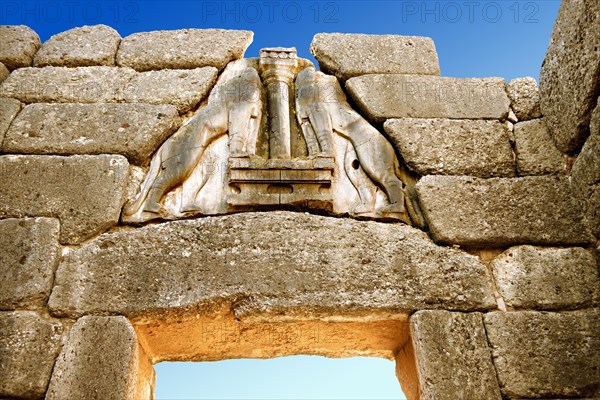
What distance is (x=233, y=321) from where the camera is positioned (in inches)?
125

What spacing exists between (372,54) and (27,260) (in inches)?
107

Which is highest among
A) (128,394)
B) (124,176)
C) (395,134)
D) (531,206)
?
(395,134)

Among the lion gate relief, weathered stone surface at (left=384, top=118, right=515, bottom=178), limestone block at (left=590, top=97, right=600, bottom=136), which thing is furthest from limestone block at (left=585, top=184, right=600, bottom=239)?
the lion gate relief

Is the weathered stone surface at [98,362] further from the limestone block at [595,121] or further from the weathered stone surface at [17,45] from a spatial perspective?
the limestone block at [595,121]

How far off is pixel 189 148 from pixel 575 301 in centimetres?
244

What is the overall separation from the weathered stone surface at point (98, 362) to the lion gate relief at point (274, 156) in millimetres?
704

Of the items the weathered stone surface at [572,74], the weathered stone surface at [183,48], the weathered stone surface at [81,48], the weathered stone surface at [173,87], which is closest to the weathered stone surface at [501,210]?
the weathered stone surface at [572,74]

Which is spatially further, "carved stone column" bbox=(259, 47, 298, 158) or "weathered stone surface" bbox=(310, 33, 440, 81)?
"weathered stone surface" bbox=(310, 33, 440, 81)

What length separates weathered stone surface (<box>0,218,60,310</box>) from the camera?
3.10 m

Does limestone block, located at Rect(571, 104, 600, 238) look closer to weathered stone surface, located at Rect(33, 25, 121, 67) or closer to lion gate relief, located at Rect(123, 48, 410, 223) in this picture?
lion gate relief, located at Rect(123, 48, 410, 223)

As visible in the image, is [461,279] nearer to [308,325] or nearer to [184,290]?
[308,325]

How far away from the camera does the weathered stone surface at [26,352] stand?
9.34 feet

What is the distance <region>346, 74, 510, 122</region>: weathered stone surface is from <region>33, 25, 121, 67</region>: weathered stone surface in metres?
1.81

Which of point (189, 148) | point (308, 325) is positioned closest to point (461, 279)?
point (308, 325)
